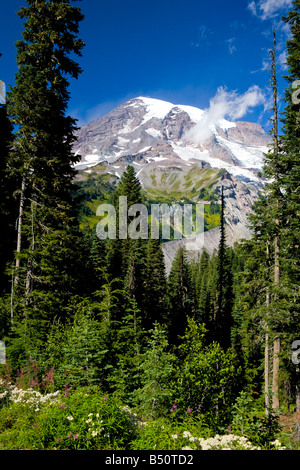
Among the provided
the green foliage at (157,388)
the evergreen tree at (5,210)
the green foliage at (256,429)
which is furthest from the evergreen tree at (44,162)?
the green foliage at (256,429)

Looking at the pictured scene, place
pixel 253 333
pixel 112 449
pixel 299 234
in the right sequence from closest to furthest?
pixel 112 449 → pixel 299 234 → pixel 253 333

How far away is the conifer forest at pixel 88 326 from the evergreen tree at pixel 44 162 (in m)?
0.06

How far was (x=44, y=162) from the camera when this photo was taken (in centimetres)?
1283

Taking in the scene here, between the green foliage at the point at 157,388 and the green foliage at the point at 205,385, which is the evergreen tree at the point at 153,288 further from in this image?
the green foliage at the point at 157,388

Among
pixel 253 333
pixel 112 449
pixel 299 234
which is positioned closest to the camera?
pixel 112 449

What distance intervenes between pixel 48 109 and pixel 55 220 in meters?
5.15

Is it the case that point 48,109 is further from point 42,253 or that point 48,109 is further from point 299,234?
point 299,234

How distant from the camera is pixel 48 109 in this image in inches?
493

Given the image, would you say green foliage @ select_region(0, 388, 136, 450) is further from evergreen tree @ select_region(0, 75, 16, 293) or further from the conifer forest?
evergreen tree @ select_region(0, 75, 16, 293)

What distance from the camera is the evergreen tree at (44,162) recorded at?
1159 cm

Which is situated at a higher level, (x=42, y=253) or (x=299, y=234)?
(x=299, y=234)

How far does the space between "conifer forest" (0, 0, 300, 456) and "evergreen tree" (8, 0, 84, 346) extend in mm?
59

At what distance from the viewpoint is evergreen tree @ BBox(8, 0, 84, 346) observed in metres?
11.6
